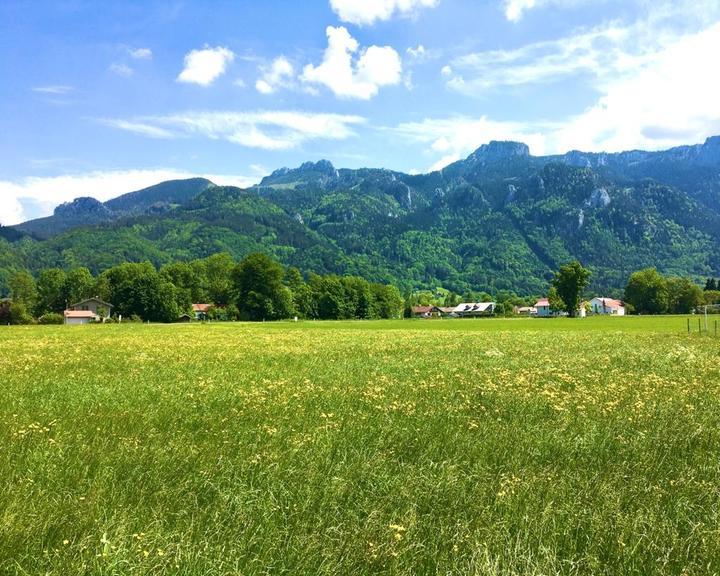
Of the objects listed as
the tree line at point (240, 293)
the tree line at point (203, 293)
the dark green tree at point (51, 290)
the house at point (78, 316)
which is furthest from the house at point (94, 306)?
the dark green tree at point (51, 290)

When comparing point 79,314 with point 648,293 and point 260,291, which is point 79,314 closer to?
point 260,291

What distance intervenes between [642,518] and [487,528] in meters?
1.62

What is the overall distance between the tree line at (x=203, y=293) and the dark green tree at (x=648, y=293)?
80670 mm

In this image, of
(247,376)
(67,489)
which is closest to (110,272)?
(247,376)

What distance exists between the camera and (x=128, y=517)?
4902 millimetres

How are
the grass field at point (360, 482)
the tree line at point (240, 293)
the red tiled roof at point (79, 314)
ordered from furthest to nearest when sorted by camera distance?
the red tiled roof at point (79, 314)
the tree line at point (240, 293)
the grass field at point (360, 482)

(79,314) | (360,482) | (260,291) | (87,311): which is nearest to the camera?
(360,482)

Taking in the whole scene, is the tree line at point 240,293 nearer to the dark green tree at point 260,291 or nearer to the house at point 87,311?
the dark green tree at point 260,291

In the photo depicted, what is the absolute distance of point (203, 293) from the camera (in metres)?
154

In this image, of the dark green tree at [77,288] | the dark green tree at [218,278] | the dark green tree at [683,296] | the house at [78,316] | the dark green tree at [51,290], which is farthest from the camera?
the dark green tree at [683,296]

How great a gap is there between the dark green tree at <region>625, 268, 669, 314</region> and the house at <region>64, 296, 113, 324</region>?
541 ft

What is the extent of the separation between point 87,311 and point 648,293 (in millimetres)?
170512

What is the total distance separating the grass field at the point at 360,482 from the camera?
4.41 metres

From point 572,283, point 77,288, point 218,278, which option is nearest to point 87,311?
point 77,288
